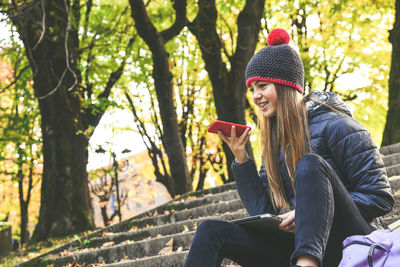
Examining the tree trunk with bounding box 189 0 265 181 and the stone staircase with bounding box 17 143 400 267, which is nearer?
the stone staircase with bounding box 17 143 400 267

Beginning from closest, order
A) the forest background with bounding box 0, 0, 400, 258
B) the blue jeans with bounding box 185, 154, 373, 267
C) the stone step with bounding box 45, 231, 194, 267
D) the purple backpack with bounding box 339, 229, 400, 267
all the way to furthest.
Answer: the purple backpack with bounding box 339, 229, 400, 267 < the blue jeans with bounding box 185, 154, 373, 267 < the stone step with bounding box 45, 231, 194, 267 < the forest background with bounding box 0, 0, 400, 258

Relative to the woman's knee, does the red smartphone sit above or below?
above

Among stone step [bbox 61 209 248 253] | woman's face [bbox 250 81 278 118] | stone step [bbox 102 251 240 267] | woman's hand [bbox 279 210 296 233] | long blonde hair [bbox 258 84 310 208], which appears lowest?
stone step [bbox 102 251 240 267]

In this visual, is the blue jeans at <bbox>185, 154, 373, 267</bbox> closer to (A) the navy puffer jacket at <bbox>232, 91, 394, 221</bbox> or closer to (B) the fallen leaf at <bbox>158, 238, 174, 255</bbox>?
(A) the navy puffer jacket at <bbox>232, 91, 394, 221</bbox>

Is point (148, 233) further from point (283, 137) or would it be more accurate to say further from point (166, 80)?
point (166, 80)

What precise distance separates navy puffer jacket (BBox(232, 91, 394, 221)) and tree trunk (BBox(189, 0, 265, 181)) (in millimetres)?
8516

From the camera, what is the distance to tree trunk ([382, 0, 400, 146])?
959 cm

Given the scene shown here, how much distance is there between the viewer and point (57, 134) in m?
10.7

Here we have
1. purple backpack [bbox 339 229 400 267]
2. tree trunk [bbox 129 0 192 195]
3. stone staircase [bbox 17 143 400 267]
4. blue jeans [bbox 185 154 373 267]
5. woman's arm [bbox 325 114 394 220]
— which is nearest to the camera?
purple backpack [bbox 339 229 400 267]

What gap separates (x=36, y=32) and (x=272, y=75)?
8.28 meters

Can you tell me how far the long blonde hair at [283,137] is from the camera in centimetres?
291

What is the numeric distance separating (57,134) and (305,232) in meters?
9.07

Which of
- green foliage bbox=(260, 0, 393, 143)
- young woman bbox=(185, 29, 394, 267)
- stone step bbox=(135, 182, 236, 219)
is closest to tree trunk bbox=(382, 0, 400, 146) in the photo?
stone step bbox=(135, 182, 236, 219)

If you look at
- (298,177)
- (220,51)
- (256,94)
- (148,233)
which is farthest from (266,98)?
(220,51)
